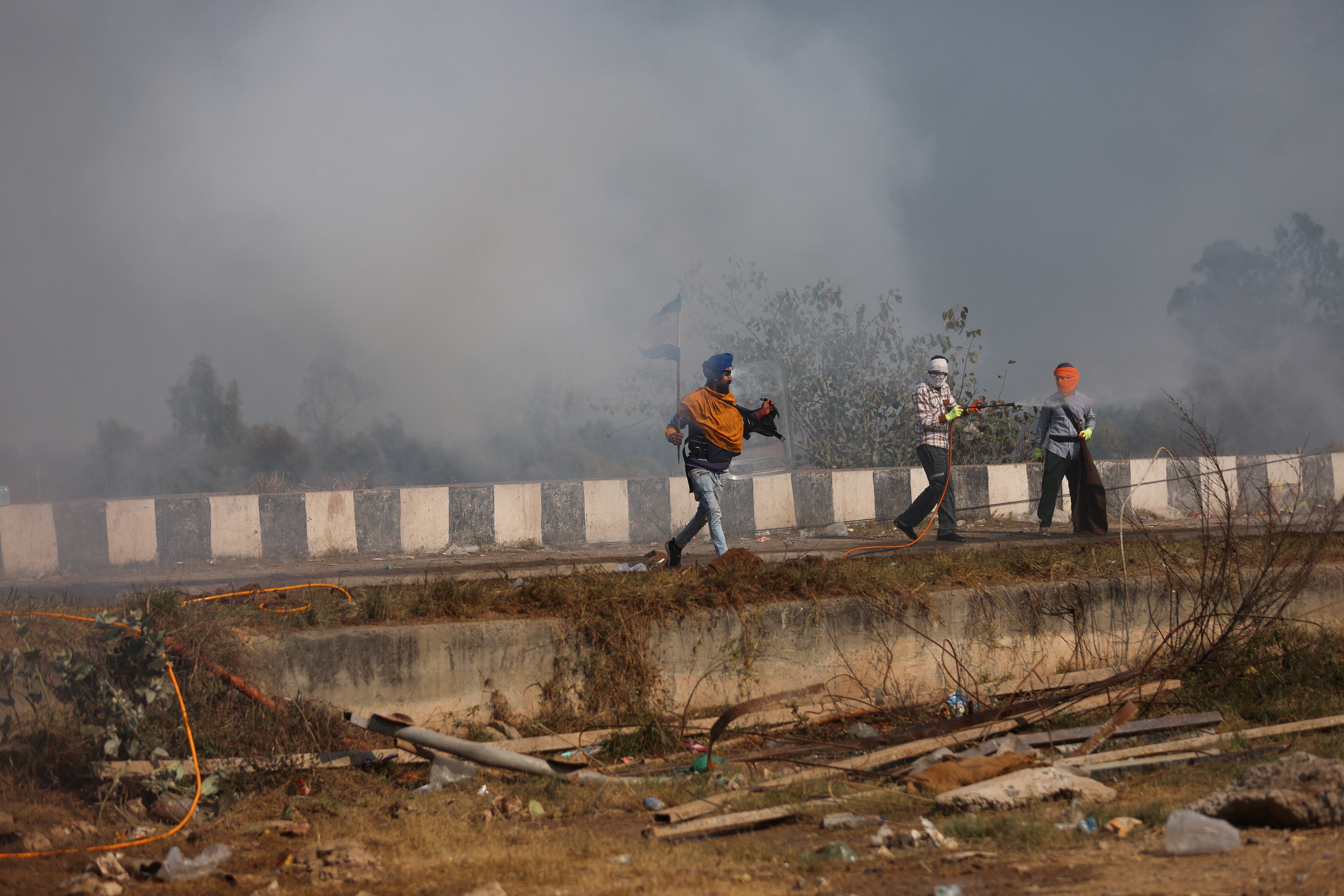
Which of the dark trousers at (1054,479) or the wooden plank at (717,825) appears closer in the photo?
the wooden plank at (717,825)

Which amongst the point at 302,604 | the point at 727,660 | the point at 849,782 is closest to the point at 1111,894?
the point at 849,782

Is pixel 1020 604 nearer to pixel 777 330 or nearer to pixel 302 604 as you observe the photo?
pixel 302 604

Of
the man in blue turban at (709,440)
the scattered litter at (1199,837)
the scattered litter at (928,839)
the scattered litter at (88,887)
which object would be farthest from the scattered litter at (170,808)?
the man in blue turban at (709,440)

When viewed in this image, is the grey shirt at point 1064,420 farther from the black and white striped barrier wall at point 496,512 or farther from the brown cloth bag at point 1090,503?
the black and white striped barrier wall at point 496,512

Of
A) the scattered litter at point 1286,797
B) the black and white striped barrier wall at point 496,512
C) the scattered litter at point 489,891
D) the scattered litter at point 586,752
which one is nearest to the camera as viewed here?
the scattered litter at point 489,891

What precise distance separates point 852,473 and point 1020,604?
594 centimetres

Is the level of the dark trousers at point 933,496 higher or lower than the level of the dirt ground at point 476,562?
higher

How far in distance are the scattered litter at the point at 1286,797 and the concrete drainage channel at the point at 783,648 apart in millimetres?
2018

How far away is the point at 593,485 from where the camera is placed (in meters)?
10.6

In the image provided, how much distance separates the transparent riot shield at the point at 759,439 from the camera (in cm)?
1114

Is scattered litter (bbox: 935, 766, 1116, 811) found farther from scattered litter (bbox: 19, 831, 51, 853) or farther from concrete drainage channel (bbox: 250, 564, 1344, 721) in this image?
scattered litter (bbox: 19, 831, 51, 853)

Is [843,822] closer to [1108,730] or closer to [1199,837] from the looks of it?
[1199,837]

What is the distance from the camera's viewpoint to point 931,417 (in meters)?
8.95

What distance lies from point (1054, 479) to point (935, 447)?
1.73 m
